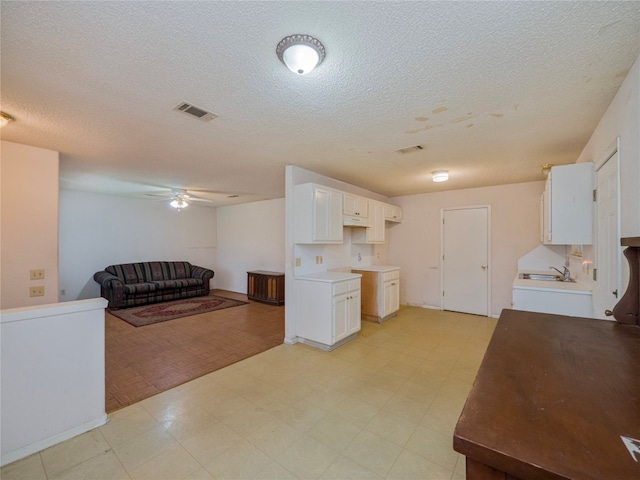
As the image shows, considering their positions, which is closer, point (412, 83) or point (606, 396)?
point (606, 396)

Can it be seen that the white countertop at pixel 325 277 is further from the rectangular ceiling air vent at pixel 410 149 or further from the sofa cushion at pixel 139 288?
the sofa cushion at pixel 139 288

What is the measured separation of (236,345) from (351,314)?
1.59 meters

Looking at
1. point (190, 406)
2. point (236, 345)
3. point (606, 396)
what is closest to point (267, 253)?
point (236, 345)

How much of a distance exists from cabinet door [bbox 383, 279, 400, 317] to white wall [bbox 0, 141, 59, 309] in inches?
173

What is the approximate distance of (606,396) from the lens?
0.82 metres

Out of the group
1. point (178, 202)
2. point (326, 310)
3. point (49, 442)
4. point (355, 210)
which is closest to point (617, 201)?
point (326, 310)

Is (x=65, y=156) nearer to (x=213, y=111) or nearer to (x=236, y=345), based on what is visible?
(x=213, y=111)

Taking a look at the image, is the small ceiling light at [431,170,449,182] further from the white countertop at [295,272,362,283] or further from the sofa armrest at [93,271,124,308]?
the sofa armrest at [93,271,124,308]

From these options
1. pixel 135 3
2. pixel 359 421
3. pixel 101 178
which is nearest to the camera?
pixel 135 3

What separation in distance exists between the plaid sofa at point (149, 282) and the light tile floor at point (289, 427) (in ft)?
Answer: 12.8

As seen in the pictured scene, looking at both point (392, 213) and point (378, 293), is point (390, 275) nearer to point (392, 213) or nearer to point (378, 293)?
point (378, 293)

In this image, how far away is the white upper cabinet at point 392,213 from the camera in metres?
5.34

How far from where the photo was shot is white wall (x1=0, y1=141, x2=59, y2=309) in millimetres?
2721

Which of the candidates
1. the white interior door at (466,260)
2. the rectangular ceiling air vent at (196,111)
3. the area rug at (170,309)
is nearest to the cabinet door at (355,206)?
the white interior door at (466,260)
